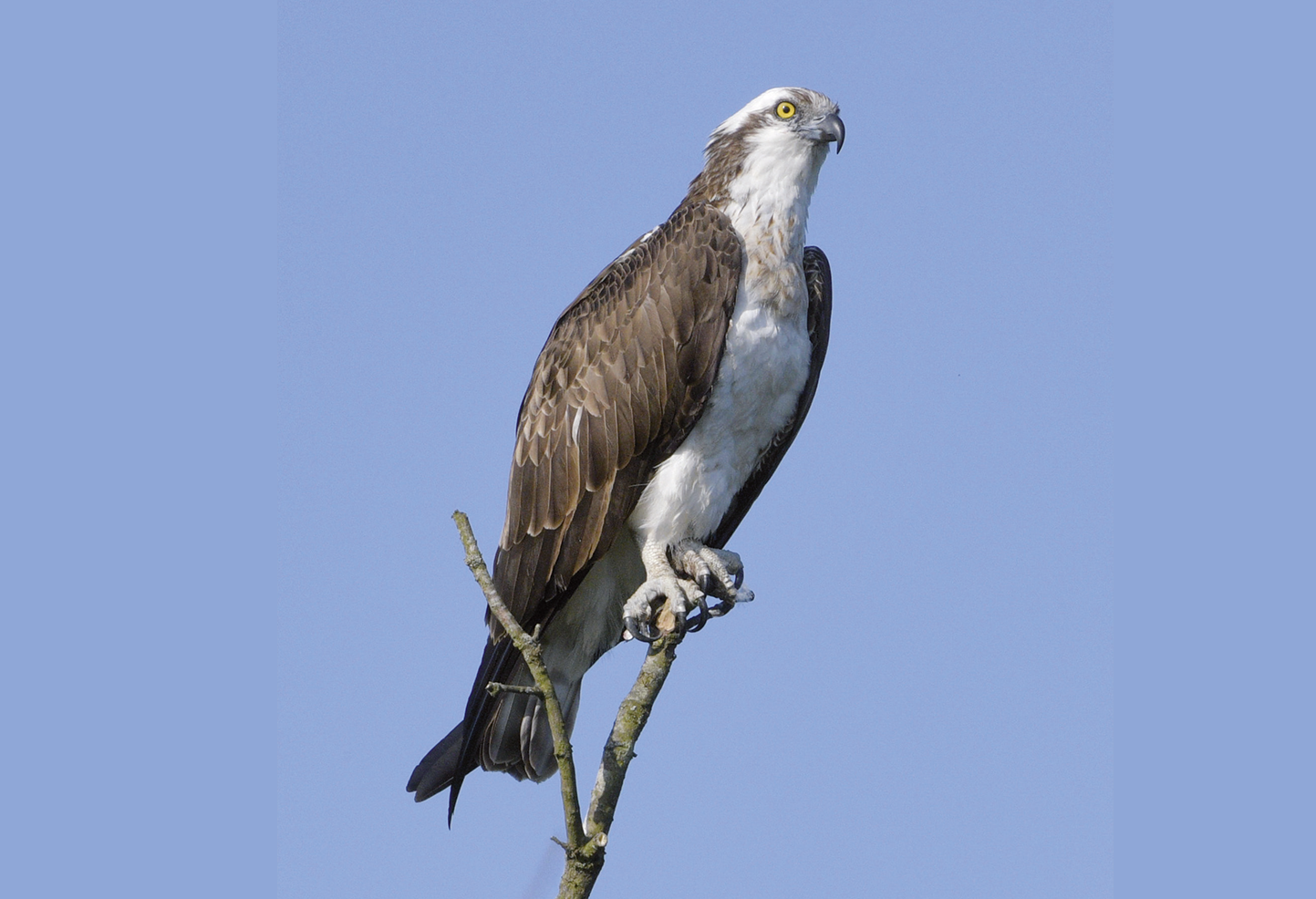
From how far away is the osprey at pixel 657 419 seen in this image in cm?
623

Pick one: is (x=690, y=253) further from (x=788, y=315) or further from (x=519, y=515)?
(x=519, y=515)

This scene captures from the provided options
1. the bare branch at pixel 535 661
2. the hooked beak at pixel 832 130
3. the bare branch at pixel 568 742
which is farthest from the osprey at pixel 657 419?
the bare branch at pixel 535 661

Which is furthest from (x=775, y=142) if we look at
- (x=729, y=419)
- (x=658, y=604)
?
(x=658, y=604)

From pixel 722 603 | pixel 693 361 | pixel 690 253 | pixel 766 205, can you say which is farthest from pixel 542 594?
pixel 766 205

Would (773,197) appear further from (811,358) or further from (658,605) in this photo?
(658,605)

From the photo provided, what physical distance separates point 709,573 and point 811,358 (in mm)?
1278

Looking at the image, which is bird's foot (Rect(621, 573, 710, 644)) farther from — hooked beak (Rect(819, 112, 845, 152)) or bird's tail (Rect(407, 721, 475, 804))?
hooked beak (Rect(819, 112, 845, 152))

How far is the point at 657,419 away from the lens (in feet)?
20.5

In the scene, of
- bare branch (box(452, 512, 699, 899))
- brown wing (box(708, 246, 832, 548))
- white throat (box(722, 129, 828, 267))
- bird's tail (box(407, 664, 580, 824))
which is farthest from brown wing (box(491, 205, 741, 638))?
bare branch (box(452, 512, 699, 899))

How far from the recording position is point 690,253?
6.24 m

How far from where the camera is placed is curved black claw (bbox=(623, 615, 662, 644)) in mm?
6145

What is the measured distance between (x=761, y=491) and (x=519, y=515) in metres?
1.40

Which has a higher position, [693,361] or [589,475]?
[693,361]

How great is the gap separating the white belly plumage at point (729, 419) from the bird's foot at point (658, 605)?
307 mm
